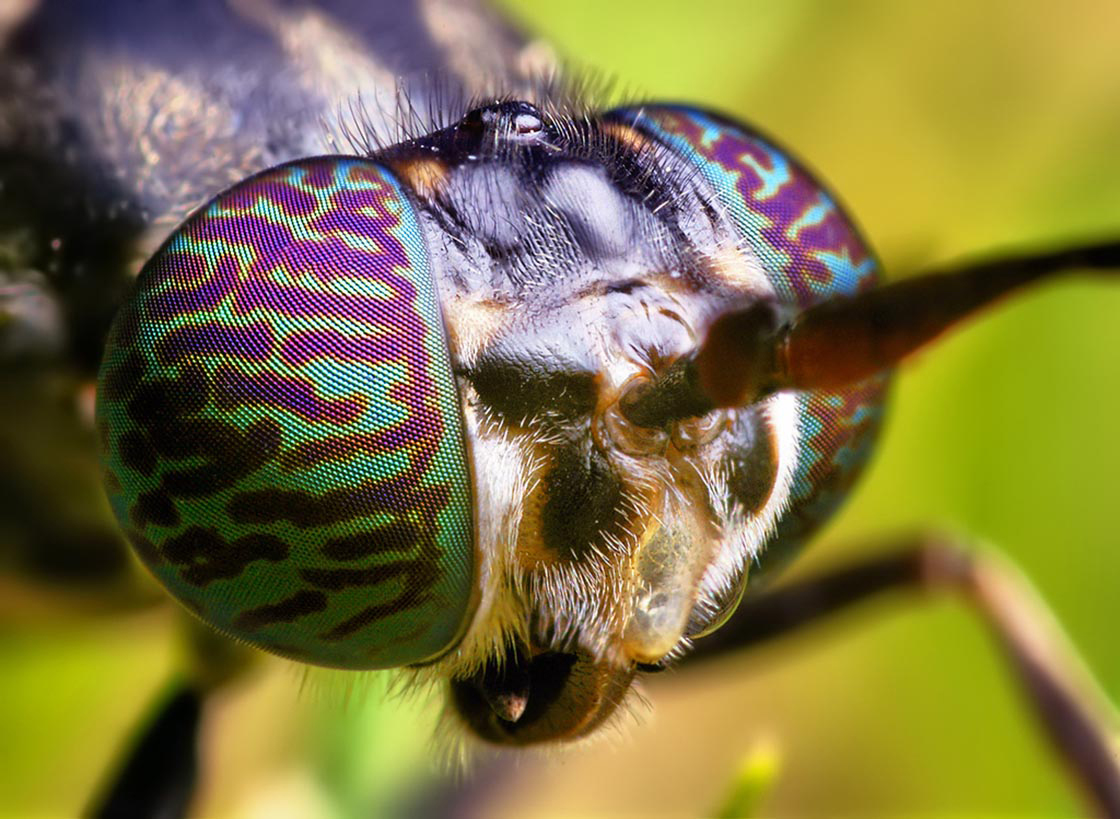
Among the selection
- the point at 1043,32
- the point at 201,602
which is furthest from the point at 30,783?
the point at 1043,32

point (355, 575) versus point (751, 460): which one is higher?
point (751, 460)

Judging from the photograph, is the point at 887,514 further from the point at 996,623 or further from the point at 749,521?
A: the point at 749,521

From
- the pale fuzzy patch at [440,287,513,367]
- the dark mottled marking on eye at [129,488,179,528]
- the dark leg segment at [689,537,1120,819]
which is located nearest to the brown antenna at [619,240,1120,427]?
the pale fuzzy patch at [440,287,513,367]

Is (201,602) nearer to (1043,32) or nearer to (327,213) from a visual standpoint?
(327,213)

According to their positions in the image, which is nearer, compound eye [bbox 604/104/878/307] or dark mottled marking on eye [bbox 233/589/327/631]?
dark mottled marking on eye [bbox 233/589/327/631]

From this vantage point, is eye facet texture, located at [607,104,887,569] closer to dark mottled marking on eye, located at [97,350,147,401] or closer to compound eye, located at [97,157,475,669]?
compound eye, located at [97,157,475,669]

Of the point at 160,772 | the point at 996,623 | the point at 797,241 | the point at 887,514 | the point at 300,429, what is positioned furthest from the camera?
the point at 887,514

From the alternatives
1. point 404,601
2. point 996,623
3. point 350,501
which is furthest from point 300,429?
point 996,623
